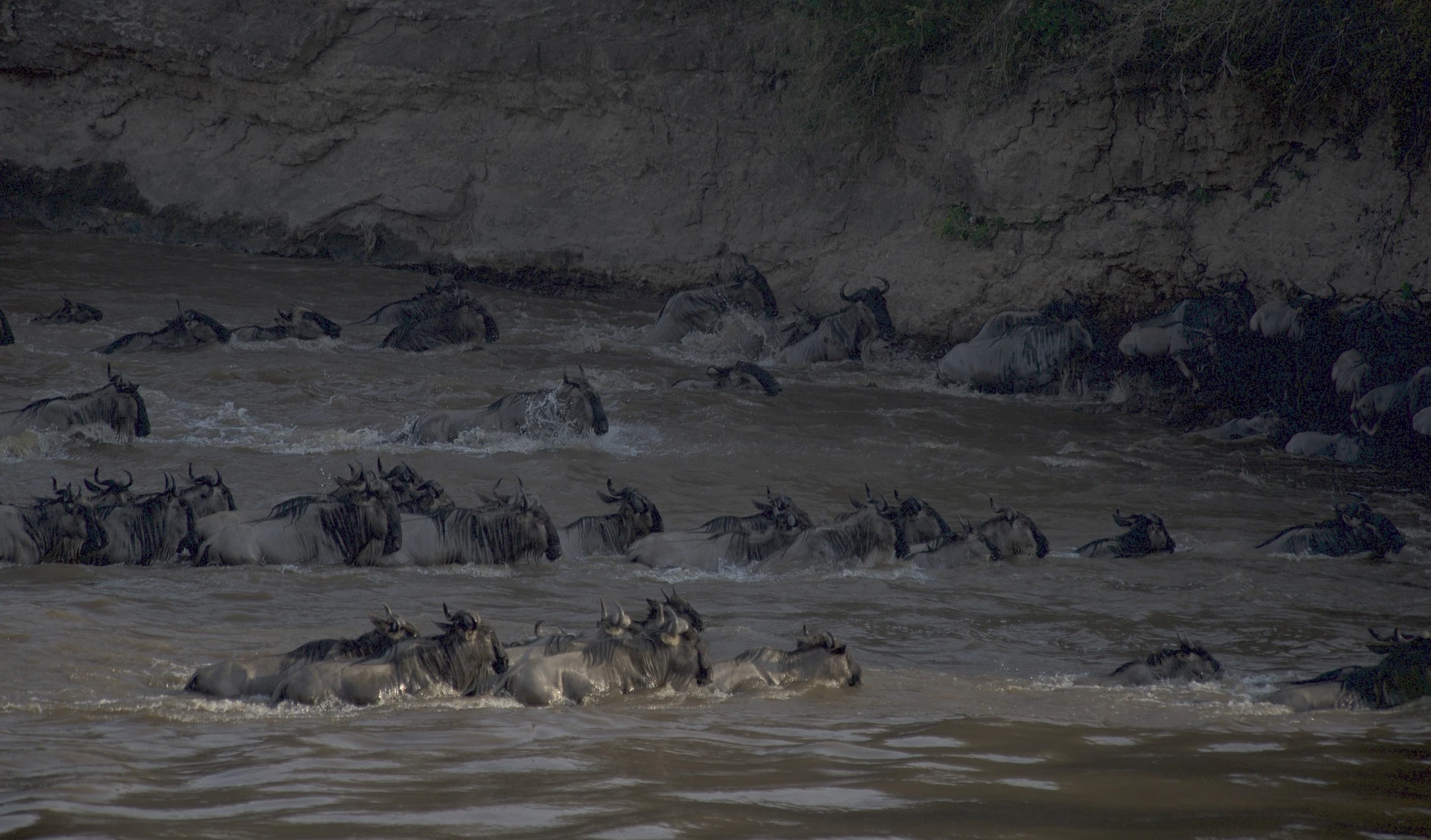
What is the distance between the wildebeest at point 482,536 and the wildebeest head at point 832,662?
2.51 m

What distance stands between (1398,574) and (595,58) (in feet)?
38.1

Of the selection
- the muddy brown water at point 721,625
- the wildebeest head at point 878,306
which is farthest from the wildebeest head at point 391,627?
the wildebeest head at point 878,306

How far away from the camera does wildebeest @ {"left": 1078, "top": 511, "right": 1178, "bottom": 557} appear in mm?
8273

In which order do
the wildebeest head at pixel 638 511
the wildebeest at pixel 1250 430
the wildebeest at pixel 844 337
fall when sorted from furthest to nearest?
the wildebeest at pixel 844 337 < the wildebeest at pixel 1250 430 < the wildebeest head at pixel 638 511

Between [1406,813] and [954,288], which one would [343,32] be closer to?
[954,288]

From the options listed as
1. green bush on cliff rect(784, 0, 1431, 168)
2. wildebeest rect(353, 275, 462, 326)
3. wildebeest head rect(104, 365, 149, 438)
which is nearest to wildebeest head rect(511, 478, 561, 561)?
wildebeest head rect(104, 365, 149, 438)

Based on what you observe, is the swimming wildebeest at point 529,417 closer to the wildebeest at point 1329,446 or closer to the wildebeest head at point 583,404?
the wildebeest head at point 583,404

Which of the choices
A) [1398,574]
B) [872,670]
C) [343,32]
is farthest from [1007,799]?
[343,32]

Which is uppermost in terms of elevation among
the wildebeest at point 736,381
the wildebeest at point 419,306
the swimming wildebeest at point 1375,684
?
the wildebeest at point 419,306

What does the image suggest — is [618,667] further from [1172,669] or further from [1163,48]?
[1163,48]

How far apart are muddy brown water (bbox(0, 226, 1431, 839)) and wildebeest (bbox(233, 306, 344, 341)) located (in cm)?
37

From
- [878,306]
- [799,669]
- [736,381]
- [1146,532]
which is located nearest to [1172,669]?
[799,669]

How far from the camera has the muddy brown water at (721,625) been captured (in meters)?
3.78

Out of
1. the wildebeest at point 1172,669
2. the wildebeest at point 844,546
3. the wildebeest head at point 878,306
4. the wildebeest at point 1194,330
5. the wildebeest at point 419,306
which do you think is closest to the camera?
the wildebeest at point 1172,669
